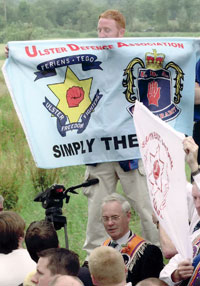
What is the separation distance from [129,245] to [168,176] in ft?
3.74

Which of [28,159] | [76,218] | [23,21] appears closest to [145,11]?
[23,21]

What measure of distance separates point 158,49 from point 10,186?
10.6 ft

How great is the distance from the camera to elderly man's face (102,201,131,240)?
629cm

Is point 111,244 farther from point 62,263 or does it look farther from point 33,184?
point 33,184

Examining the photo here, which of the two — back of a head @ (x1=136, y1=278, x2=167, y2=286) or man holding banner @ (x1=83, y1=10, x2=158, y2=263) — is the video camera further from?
back of a head @ (x1=136, y1=278, x2=167, y2=286)

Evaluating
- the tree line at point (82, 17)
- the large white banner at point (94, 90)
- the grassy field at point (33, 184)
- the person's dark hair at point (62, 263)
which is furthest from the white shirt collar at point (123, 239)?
the tree line at point (82, 17)

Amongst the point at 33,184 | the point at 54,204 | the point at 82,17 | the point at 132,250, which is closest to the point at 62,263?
the point at 54,204

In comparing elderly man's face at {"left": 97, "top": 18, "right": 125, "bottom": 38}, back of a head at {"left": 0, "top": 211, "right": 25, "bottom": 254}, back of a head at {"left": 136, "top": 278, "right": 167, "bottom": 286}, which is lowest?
back of a head at {"left": 0, "top": 211, "right": 25, "bottom": 254}

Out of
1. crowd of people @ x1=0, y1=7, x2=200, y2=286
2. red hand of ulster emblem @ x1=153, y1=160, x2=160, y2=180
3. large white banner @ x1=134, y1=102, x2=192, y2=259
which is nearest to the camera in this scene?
crowd of people @ x1=0, y1=7, x2=200, y2=286

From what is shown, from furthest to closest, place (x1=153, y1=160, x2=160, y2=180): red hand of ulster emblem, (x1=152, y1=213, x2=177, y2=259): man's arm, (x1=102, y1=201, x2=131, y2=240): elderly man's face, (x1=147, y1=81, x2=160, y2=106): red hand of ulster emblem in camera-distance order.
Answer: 1. (x1=147, y1=81, x2=160, y2=106): red hand of ulster emblem
2. (x1=102, y1=201, x2=131, y2=240): elderly man's face
3. (x1=152, y1=213, x2=177, y2=259): man's arm
4. (x1=153, y1=160, x2=160, y2=180): red hand of ulster emblem

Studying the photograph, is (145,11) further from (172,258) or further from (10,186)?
(172,258)

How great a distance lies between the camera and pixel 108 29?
7.07 meters

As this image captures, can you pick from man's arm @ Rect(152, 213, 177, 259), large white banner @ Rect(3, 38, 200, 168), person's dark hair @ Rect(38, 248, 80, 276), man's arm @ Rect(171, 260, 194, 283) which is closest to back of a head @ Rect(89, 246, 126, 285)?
person's dark hair @ Rect(38, 248, 80, 276)

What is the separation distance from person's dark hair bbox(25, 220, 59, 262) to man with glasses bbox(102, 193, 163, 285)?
64 cm
